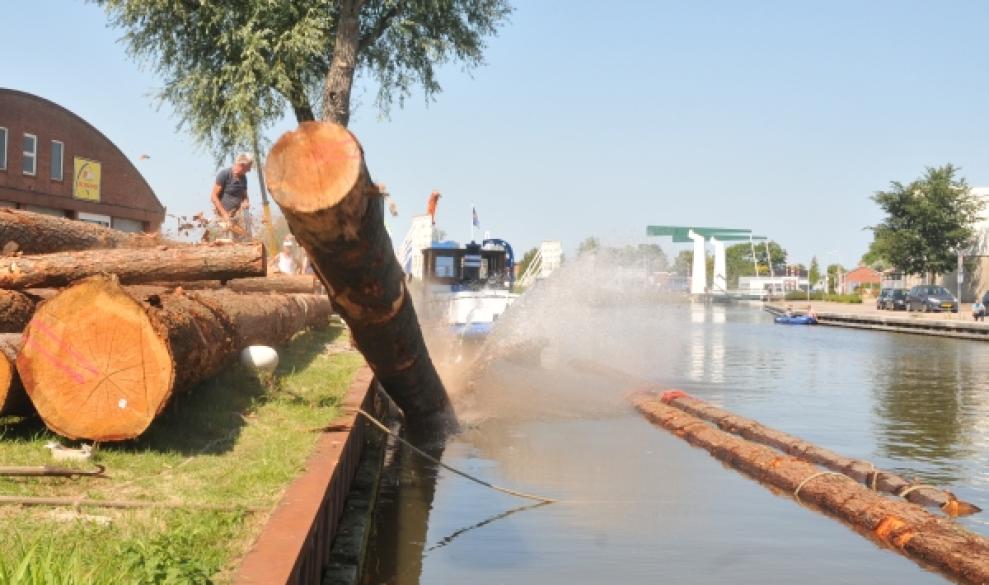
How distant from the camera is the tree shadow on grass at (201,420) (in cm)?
689

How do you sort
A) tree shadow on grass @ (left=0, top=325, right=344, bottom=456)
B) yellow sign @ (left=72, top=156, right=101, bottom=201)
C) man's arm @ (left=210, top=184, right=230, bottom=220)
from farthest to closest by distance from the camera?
yellow sign @ (left=72, top=156, right=101, bottom=201), man's arm @ (left=210, top=184, right=230, bottom=220), tree shadow on grass @ (left=0, top=325, right=344, bottom=456)

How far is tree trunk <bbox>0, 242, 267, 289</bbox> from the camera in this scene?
792 cm

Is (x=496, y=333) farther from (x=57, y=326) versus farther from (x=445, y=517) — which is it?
(x=57, y=326)

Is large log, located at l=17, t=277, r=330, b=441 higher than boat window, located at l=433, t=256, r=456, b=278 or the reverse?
the reverse

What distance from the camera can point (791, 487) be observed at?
983cm

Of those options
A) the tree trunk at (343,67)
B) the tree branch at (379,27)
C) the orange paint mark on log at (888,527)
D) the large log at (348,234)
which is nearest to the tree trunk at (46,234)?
the large log at (348,234)

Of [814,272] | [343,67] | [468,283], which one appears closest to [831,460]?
[343,67]

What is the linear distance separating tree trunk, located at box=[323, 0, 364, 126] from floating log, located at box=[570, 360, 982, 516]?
9827mm

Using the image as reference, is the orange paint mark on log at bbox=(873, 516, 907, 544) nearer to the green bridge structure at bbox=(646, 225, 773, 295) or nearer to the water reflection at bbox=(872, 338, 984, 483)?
the water reflection at bbox=(872, 338, 984, 483)

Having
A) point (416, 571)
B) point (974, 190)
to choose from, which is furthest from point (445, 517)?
point (974, 190)

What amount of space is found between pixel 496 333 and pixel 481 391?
3.12 meters

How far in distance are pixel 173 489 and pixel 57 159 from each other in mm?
34362

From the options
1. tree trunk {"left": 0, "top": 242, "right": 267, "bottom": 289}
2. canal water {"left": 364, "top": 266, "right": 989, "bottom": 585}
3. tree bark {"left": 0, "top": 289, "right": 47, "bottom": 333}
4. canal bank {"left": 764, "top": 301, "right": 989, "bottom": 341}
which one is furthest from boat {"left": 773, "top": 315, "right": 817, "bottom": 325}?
tree bark {"left": 0, "top": 289, "right": 47, "bottom": 333}

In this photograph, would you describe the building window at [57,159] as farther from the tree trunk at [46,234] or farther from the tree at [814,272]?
the tree at [814,272]
